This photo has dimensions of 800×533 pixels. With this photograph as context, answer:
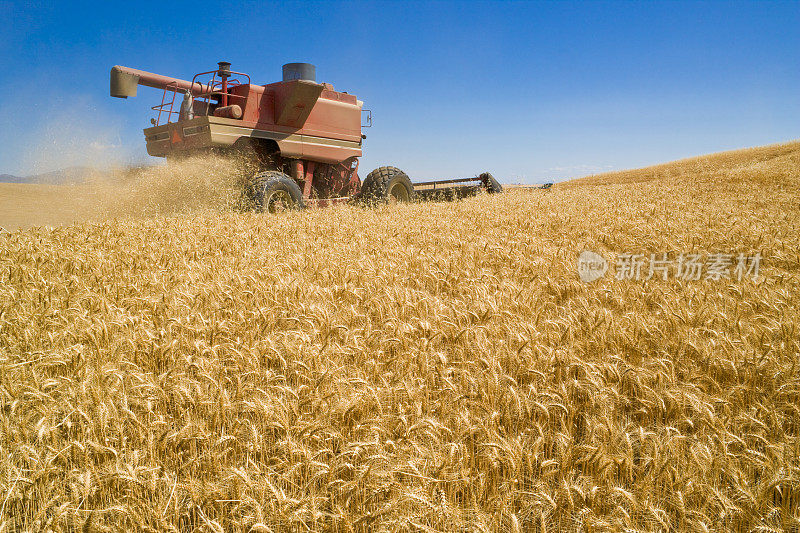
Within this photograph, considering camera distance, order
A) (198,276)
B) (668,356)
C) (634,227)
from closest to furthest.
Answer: (668,356)
(198,276)
(634,227)

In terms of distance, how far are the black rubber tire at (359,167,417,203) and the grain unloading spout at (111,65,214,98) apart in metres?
4.68

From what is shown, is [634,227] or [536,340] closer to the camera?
[536,340]

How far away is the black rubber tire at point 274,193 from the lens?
848 centimetres

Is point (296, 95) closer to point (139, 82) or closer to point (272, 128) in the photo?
point (272, 128)

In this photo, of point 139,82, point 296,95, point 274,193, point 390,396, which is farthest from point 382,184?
point 390,396

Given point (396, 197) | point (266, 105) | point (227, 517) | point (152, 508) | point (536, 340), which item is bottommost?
point (227, 517)

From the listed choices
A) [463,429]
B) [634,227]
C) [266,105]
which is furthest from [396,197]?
[463,429]

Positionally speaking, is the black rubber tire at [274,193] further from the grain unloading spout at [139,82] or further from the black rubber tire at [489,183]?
the black rubber tire at [489,183]

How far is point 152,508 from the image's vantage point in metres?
1.33

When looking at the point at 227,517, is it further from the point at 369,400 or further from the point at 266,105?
the point at 266,105

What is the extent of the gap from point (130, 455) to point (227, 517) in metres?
0.48

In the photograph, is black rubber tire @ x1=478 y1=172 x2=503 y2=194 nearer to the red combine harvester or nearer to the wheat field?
the red combine harvester

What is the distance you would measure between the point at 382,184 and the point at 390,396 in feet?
34.6

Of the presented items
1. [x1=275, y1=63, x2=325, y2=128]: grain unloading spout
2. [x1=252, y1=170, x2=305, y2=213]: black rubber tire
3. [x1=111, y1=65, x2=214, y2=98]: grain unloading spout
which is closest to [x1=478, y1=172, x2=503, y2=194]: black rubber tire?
[x1=275, y1=63, x2=325, y2=128]: grain unloading spout
